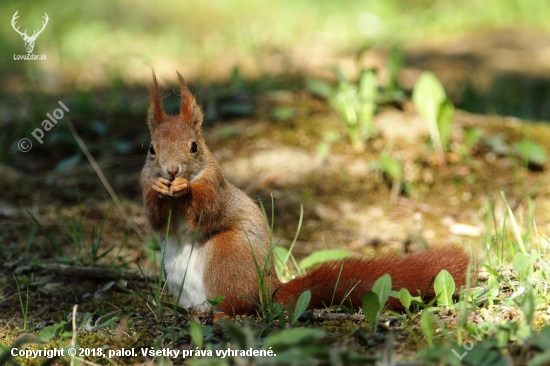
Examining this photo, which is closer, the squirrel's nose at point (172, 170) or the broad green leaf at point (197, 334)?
the broad green leaf at point (197, 334)

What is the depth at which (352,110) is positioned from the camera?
4.23m

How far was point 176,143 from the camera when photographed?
2.55 metres

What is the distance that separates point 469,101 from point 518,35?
110 inches

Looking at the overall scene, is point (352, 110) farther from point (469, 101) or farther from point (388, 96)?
point (469, 101)

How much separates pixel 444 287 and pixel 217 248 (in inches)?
32.4

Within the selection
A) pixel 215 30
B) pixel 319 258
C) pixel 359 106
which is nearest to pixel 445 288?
pixel 319 258

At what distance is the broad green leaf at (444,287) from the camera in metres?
2.15

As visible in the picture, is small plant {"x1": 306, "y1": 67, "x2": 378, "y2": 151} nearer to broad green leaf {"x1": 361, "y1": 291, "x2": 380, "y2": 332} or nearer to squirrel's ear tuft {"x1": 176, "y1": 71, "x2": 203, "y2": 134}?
squirrel's ear tuft {"x1": 176, "y1": 71, "x2": 203, "y2": 134}

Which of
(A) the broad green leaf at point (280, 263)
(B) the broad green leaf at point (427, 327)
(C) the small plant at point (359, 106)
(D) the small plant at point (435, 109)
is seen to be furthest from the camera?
(C) the small plant at point (359, 106)

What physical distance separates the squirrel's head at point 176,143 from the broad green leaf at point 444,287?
100 centimetres

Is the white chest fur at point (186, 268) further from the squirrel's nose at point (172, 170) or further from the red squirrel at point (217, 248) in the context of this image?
the squirrel's nose at point (172, 170)

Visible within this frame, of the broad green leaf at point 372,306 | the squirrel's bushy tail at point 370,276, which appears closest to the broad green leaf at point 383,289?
the broad green leaf at point 372,306

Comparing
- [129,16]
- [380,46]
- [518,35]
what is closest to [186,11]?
[129,16]

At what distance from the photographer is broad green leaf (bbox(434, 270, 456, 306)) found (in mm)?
2148
